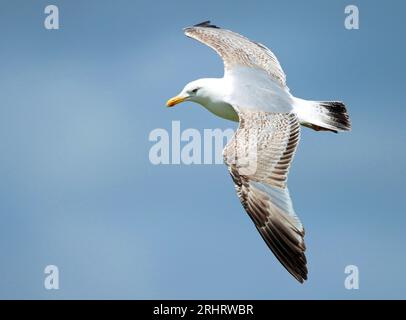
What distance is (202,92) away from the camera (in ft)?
24.3

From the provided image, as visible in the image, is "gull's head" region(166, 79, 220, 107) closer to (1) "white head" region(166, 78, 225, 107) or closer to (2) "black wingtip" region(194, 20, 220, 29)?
(1) "white head" region(166, 78, 225, 107)

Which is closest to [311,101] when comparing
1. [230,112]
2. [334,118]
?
[334,118]

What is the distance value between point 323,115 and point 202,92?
95 cm

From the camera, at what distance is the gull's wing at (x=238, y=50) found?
7867 mm

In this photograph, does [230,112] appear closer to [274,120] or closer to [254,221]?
[274,120]

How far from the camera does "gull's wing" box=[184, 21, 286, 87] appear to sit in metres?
7.87

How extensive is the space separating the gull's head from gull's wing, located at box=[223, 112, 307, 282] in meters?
0.54

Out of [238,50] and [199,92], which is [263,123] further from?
[238,50]

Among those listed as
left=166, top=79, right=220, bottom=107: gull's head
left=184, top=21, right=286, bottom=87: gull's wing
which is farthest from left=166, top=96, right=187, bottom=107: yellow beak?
left=184, top=21, right=286, bottom=87: gull's wing

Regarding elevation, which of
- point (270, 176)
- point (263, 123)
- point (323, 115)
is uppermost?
point (323, 115)

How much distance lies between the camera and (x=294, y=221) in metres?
6.03

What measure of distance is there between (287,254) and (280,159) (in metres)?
0.79

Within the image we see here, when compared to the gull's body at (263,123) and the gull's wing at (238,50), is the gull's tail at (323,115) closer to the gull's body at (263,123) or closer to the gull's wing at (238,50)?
the gull's body at (263,123)

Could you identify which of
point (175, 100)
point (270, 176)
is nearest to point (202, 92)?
point (175, 100)
